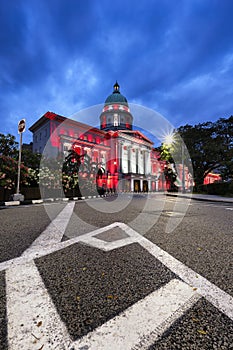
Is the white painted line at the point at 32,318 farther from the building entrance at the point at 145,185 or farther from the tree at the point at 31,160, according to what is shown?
the building entrance at the point at 145,185

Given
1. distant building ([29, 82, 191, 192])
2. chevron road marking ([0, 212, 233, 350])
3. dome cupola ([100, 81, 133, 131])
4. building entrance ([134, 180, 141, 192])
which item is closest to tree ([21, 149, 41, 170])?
distant building ([29, 82, 191, 192])

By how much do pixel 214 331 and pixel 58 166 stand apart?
16868 mm

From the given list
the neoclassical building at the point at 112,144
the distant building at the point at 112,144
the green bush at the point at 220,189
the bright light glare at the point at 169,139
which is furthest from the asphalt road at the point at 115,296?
the bright light glare at the point at 169,139

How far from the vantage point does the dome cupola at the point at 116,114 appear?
5359cm

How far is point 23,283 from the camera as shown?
1.60m

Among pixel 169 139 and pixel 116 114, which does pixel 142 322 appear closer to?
pixel 169 139

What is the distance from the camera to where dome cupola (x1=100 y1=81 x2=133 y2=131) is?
53594 mm

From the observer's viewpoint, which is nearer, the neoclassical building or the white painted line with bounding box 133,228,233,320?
the white painted line with bounding box 133,228,233,320

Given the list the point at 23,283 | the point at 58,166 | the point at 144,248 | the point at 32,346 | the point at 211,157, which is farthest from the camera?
the point at 211,157

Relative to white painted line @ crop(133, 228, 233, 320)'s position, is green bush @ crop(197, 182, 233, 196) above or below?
above

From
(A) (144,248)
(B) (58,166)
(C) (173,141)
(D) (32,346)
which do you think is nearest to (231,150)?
(C) (173,141)

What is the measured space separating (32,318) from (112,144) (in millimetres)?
43527

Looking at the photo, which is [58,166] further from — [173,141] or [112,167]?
[112,167]

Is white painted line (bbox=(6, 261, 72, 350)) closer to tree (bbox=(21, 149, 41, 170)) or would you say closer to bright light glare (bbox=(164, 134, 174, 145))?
tree (bbox=(21, 149, 41, 170))
